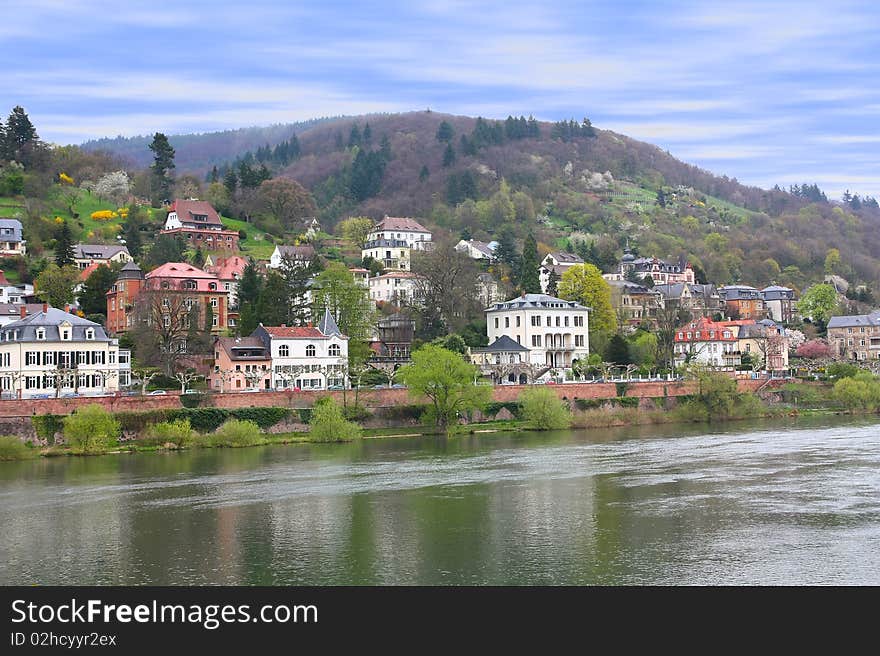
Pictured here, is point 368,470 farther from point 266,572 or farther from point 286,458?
point 266,572

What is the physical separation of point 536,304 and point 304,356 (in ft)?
67.0

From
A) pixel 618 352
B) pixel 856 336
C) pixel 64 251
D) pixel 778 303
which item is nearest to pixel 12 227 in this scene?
pixel 64 251

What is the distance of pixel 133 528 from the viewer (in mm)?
33719

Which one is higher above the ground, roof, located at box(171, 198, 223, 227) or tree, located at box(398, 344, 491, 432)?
roof, located at box(171, 198, 223, 227)

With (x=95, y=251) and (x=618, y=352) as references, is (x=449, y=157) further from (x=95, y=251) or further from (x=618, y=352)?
(x=618, y=352)

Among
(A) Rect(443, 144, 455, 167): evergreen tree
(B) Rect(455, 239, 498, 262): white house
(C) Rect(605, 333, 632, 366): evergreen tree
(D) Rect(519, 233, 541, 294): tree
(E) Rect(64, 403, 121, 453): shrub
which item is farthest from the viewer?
(A) Rect(443, 144, 455, 167): evergreen tree

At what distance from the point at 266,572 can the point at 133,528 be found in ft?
24.9

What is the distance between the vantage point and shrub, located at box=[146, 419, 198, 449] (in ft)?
180

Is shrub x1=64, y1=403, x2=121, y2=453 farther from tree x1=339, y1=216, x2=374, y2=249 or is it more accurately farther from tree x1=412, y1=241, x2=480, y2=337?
tree x1=339, y1=216, x2=374, y2=249

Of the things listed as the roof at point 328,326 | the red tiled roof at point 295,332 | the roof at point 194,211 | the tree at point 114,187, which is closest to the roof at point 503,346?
the roof at point 328,326

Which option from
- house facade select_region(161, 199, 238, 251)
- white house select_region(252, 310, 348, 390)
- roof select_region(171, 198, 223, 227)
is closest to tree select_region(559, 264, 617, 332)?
white house select_region(252, 310, 348, 390)

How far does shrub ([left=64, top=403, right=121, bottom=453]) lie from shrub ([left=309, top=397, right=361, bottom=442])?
32.0 ft

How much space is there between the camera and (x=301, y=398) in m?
61.2
